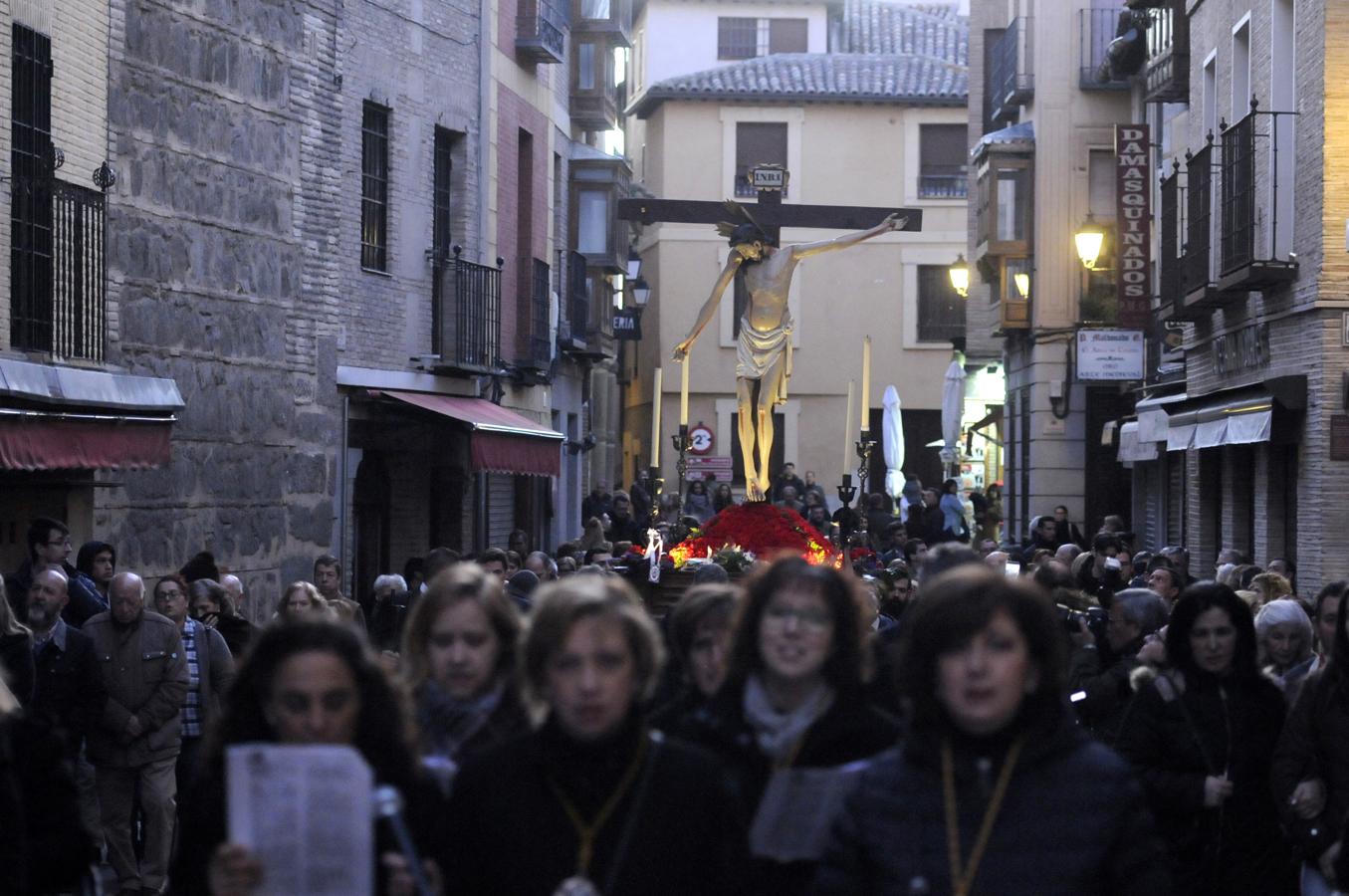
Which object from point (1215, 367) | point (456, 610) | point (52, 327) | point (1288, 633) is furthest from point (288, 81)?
point (456, 610)

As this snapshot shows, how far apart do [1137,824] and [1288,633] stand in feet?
14.2

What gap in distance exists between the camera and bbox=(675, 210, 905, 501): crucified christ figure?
17.7 meters

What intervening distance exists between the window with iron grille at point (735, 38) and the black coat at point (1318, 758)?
46539mm

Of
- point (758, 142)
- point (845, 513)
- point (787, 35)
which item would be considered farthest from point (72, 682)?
point (787, 35)

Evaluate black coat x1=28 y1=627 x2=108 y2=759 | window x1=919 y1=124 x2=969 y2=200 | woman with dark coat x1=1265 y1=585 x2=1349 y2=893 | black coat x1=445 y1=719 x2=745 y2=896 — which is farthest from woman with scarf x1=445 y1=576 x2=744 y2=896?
window x1=919 y1=124 x2=969 y2=200

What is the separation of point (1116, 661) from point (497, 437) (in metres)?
13.5

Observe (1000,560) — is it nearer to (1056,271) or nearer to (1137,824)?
(1137,824)

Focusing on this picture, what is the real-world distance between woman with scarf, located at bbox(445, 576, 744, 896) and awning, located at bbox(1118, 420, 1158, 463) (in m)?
21.4

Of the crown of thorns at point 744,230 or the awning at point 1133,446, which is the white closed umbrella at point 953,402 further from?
the crown of thorns at point 744,230

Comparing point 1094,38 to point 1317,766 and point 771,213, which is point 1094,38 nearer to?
point 771,213

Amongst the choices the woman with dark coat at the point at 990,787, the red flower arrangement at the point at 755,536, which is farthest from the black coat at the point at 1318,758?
the red flower arrangement at the point at 755,536

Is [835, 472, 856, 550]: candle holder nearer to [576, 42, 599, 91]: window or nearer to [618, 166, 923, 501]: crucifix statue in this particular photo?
[618, 166, 923, 501]: crucifix statue

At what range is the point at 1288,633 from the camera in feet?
27.3

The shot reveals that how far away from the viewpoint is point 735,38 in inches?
2058
